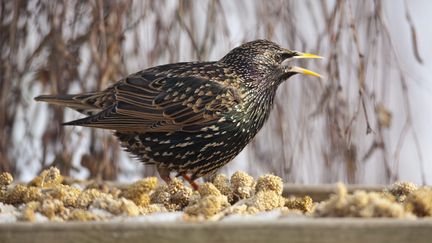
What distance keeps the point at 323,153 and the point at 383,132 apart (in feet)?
→ 0.98

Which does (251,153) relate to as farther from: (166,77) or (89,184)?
(89,184)

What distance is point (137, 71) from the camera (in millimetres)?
4562

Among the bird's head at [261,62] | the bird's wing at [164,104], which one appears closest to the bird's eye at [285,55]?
the bird's head at [261,62]

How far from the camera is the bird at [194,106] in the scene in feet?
13.8

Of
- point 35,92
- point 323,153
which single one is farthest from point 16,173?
point 323,153

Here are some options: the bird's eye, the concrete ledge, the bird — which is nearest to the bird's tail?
the bird

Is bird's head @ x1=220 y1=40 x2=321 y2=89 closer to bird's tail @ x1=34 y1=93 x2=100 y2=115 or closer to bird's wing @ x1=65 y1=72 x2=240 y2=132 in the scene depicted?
bird's wing @ x1=65 y1=72 x2=240 y2=132

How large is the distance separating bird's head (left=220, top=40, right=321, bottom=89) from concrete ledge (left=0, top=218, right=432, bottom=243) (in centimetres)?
223

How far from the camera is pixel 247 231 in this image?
6.69 feet

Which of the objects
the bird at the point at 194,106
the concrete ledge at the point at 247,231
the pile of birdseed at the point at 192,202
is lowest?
the concrete ledge at the point at 247,231

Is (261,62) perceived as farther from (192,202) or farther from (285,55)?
(192,202)

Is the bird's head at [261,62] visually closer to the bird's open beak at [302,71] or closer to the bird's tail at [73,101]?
the bird's open beak at [302,71]

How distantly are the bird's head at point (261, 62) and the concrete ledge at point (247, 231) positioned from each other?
7.33 ft

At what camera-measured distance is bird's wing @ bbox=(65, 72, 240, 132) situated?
165 inches
